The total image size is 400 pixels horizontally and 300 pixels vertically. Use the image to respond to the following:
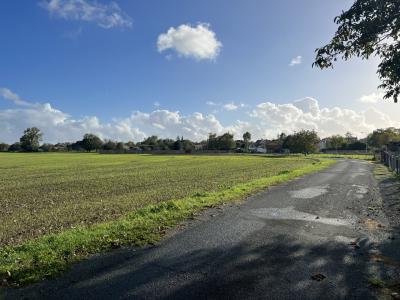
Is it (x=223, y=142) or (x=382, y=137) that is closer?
(x=382, y=137)

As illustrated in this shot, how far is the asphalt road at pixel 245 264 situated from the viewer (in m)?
5.41

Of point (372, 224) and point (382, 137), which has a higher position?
point (382, 137)

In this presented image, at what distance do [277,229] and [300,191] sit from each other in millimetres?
9218

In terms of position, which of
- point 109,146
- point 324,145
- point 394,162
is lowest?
point 394,162

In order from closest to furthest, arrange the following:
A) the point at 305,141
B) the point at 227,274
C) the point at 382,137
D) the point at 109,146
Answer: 1. the point at 227,274
2. the point at 305,141
3. the point at 382,137
4. the point at 109,146

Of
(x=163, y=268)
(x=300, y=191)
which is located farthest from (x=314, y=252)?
(x=300, y=191)

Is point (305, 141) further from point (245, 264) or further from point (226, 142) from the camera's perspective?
point (245, 264)

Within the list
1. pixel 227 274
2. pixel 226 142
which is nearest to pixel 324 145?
pixel 226 142

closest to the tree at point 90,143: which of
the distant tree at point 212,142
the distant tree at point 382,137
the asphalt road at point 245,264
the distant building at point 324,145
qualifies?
the distant tree at point 212,142

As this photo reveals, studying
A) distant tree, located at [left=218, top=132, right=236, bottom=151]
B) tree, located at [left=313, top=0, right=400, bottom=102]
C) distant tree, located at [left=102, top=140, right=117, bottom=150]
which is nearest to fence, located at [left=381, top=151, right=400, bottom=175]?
tree, located at [left=313, top=0, right=400, bottom=102]

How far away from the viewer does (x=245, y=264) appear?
261 inches

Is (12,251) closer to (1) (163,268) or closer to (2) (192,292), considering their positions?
(1) (163,268)

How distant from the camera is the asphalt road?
5.41 m

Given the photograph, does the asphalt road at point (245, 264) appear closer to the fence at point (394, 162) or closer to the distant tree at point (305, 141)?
the fence at point (394, 162)
